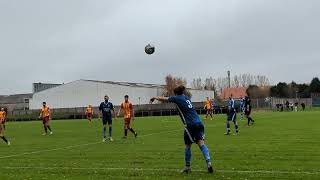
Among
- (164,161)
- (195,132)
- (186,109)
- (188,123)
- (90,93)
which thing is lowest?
(164,161)

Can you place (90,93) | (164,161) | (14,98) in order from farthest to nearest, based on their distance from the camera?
1. (14,98)
2. (90,93)
3. (164,161)

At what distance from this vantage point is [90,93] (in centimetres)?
11431

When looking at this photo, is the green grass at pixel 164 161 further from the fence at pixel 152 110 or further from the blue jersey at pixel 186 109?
the fence at pixel 152 110

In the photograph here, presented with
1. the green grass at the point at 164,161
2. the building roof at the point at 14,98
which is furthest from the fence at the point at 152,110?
the green grass at the point at 164,161

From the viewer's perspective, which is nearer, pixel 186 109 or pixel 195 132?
pixel 195 132

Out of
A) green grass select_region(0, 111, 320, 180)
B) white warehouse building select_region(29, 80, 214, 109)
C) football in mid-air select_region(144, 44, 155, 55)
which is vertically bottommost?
green grass select_region(0, 111, 320, 180)

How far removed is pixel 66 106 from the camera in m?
117

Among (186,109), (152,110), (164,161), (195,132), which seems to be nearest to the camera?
(195,132)

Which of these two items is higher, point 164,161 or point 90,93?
point 90,93

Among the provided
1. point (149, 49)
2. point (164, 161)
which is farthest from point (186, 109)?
point (149, 49)

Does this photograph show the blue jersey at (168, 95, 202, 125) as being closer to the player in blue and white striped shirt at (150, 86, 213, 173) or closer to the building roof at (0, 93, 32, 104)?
the player in blue and white striped shirt at (150, 86, 213, 173)

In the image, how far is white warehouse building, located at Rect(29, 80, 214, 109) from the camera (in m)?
111

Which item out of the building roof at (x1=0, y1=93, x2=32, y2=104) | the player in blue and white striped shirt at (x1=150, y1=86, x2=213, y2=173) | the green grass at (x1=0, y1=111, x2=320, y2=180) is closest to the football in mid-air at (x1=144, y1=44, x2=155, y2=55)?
the green grass at (x1=0, y1=111, x2=320, y2=180)

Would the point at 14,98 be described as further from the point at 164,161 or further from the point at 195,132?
the point at 195,132
